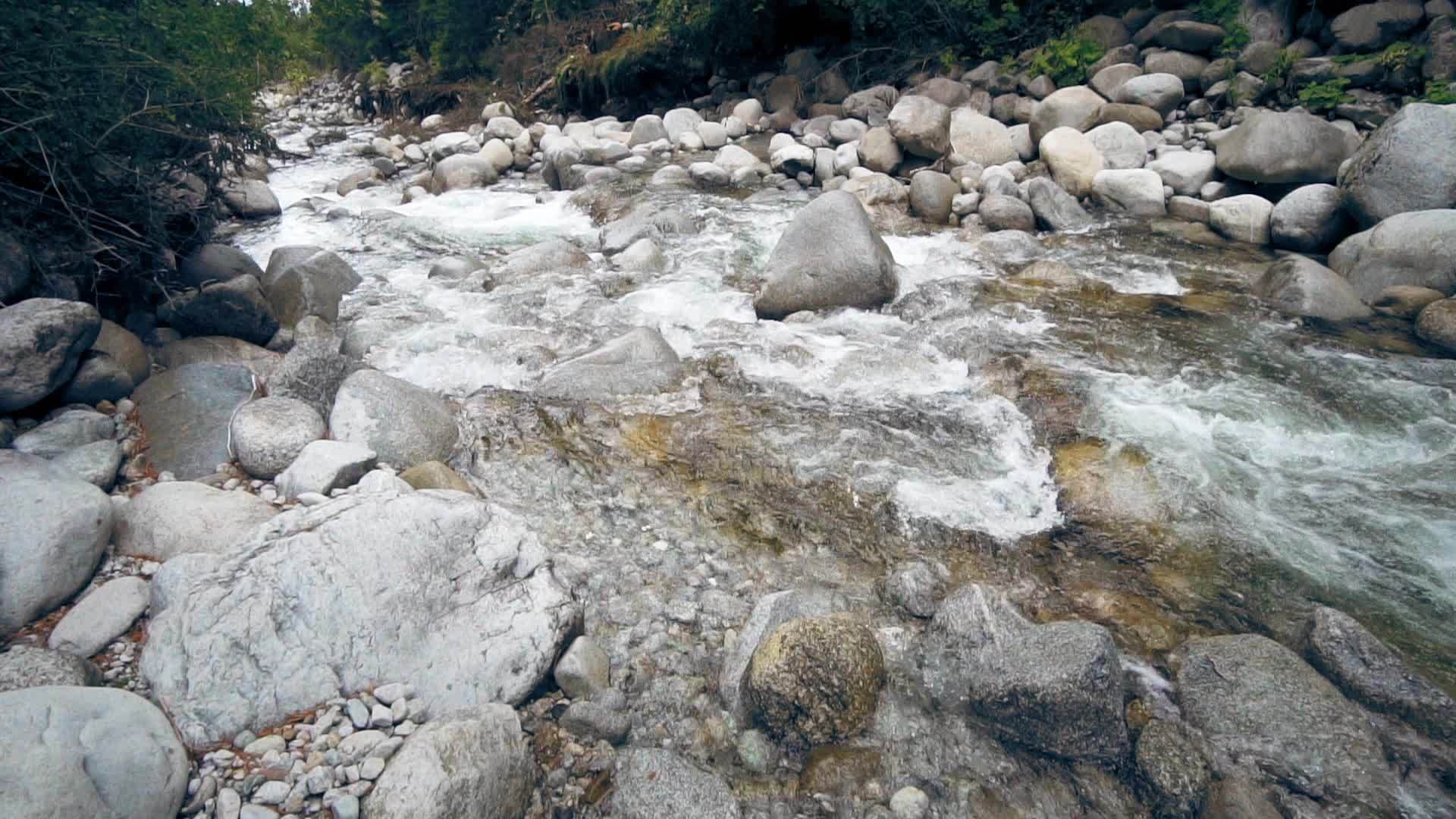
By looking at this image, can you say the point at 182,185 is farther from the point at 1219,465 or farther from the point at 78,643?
the point at 1219,465

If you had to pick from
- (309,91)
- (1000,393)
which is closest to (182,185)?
(1000,393)

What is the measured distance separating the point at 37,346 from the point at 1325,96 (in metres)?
13.7

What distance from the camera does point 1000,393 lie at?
228 inches

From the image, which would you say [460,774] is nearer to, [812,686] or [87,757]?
[87,757]

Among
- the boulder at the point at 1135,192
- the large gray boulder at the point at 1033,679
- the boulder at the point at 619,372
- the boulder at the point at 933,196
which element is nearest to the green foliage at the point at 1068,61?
the boulder at the point at 1135,192

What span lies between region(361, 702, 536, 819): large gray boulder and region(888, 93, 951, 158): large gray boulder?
10583 millimetres

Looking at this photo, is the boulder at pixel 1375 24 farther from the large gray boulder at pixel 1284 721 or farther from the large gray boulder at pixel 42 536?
the large gray boulder at pixel 42 536

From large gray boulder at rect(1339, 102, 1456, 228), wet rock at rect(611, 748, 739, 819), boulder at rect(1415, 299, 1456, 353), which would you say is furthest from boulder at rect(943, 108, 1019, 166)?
wet rock at rect(611, 748, 739, 819)

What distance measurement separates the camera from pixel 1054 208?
952cm

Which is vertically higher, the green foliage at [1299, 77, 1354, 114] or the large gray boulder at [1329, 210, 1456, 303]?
the green foliage at [1299, 77, 1354, 114]

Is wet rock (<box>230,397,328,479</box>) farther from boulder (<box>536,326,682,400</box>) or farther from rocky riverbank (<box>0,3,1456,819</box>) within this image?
boulder (<box>536,326,682,400</box>)

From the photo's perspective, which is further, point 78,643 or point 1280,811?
point 78,643

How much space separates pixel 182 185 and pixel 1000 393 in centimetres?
682

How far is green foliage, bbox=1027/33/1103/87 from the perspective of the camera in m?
13.1
